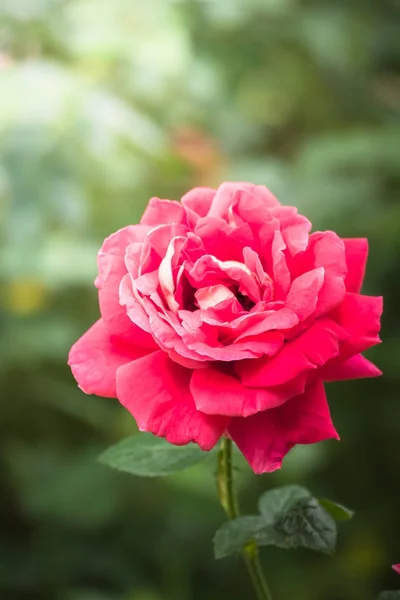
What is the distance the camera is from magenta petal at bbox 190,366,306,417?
34cm

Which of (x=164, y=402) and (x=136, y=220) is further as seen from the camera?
(x=136, y=220)

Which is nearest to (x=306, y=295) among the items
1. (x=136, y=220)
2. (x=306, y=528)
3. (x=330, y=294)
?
(x=330, y=294)

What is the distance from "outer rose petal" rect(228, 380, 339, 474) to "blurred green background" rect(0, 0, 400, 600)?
0.55 meters

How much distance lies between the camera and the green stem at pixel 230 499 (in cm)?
41

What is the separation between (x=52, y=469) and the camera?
1.05m

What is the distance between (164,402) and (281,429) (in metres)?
0.06

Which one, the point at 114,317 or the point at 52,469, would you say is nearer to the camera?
the point at 114,317

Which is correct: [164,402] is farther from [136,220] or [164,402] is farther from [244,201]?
[136,220]

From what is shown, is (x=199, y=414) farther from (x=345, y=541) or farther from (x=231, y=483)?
(x=345, y=541)

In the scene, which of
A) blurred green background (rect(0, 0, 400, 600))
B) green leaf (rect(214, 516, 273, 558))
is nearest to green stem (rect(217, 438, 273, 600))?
green leaf (rect(214, 516, 273, 558))

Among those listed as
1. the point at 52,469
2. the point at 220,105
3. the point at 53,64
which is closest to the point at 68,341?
the point at 52,469

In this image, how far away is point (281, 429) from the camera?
0.36 m

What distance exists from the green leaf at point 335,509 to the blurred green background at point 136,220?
0.46 metres

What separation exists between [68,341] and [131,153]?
27cm
